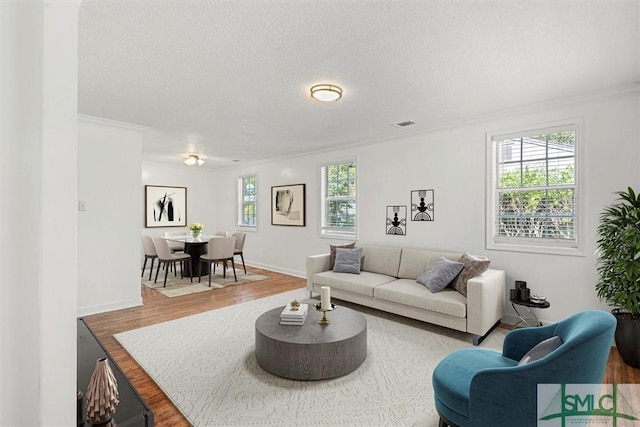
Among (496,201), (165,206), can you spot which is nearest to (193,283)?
(165,206)

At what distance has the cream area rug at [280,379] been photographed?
2.06 metres

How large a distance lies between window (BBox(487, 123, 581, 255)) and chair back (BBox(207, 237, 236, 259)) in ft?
14.2

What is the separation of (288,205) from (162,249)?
2.52 metres

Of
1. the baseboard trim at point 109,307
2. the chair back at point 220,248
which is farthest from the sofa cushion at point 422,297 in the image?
the baseboard trim at point 109,307

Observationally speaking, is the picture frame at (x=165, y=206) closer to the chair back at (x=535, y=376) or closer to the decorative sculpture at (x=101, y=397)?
the decorative sculpture at (x=101, y=397)

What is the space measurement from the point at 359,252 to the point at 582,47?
130 inches

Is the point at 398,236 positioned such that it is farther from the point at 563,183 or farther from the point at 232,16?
the point at 232,16

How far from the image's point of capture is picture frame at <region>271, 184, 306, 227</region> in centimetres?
633

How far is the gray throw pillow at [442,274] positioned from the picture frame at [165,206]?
21.2 feet

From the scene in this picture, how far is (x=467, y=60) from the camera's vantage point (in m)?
2.50

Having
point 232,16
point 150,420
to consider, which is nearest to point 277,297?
point 150,420

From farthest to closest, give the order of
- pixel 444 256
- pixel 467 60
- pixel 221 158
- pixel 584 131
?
1. pixel 221 158
2. pixel 444 256
3. pixel 584 131
4. pixel 467 60

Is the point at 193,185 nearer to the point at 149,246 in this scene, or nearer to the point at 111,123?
the point at 149,246

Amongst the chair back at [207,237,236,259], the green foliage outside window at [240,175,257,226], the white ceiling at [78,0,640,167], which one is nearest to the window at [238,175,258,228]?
the green foliage outside window at [240,175,257,226]
